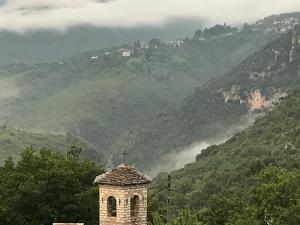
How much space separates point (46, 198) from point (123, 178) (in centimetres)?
1801

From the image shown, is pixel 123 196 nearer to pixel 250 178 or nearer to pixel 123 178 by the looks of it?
pixel 123 178

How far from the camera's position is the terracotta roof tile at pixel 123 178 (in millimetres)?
28828

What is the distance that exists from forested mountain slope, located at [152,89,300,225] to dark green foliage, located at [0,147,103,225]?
590 cm

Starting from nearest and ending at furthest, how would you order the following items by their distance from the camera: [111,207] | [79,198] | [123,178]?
[123,178] < [111,207] < [79,198]

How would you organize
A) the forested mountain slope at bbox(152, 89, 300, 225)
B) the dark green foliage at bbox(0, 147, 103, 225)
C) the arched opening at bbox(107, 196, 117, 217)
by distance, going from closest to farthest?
the arched opening at bbox(107, 196, 117, 217) < the dark green foliage at bbox(0, 147, 103, 225) < the forested mountain slope at bbox(152, 89, 300, 225)

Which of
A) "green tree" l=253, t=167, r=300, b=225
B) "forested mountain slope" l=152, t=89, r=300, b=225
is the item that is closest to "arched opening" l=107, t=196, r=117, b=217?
"forested mountain slope" l=152, t=89, r=300, b=225

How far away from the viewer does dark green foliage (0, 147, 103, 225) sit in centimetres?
4478

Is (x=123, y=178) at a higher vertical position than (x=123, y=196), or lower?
higher

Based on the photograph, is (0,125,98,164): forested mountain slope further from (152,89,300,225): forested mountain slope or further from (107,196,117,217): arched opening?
(107,196,117,217): arched opening

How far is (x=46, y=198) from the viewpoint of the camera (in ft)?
151

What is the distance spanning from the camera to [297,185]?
50.8m

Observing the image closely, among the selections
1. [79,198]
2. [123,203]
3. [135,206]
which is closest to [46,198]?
[79,198]

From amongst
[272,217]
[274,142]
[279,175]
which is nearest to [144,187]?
→ [272,217]

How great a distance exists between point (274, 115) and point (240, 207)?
82540 mm
